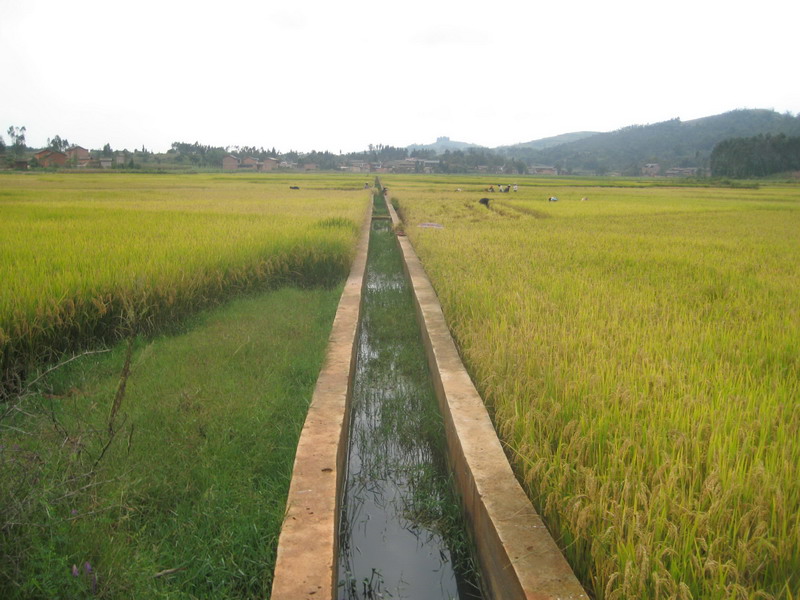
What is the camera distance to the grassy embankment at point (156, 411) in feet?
5.54

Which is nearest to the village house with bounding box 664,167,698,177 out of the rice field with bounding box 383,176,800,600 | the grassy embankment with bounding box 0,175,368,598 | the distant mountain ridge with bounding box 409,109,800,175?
the distant mountain ridge with bounding box 409,109,800,175

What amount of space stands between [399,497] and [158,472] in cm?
100

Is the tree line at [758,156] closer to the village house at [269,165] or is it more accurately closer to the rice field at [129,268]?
the rice field at [129,268]

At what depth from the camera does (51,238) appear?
222 inches

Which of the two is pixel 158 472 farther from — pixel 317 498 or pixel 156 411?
pixel 317 498

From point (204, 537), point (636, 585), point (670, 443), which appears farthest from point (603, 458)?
point (204, 537)

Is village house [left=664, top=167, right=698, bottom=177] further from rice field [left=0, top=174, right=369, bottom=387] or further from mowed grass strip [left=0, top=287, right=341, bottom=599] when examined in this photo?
mowed grass strip [left=0, top=287, right=341, bottom=599]

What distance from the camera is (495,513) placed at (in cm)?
182

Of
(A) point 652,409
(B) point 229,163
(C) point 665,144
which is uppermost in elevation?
→ (C) point 665,144

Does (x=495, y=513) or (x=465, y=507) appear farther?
(x=465, y=507)

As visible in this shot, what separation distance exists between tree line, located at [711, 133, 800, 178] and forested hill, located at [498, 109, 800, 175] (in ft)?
91.5

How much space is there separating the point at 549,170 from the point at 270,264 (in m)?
95.1

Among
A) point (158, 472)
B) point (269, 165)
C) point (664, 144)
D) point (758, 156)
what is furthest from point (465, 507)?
point (664, 144)

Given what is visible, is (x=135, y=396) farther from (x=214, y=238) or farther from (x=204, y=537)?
(x=214, y=238)
